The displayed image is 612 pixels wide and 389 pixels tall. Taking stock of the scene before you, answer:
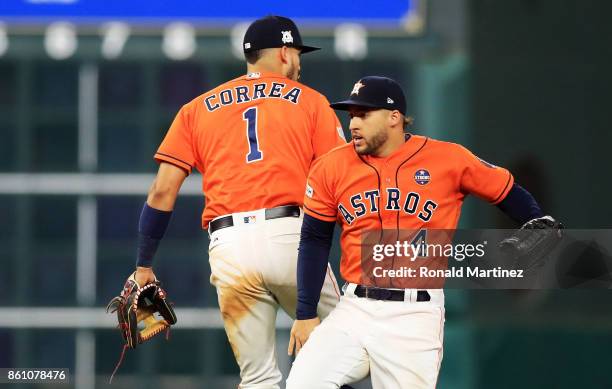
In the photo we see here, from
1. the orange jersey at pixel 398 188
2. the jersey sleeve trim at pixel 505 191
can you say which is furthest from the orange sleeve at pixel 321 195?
the jersey sleeve trim at pixel 505 191

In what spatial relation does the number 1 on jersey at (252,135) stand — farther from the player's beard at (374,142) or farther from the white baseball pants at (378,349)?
the white baseball pants at (378,349)

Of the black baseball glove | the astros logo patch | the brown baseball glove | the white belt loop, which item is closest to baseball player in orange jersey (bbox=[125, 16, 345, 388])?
the brown baseball glove

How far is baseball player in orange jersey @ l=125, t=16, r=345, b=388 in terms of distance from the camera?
20.6 ft

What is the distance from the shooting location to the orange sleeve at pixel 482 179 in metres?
5.78

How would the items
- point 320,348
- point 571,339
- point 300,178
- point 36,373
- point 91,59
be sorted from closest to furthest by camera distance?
point 320,348
point 300,178
point 36,373
point 91,59
point 571,339

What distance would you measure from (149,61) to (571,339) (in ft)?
16.4

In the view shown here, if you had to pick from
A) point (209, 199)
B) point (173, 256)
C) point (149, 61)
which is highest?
point (149, 61)

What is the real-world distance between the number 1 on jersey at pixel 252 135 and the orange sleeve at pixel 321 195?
0.56 m

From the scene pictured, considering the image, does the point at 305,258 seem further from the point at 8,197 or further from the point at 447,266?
the point at 8,197

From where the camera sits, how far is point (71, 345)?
42.8 feet

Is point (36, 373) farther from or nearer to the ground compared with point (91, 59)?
nearer to the ground

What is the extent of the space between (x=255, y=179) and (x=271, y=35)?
65 centimetres

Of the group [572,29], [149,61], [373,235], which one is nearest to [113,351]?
[149,61]

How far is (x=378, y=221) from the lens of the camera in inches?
227
